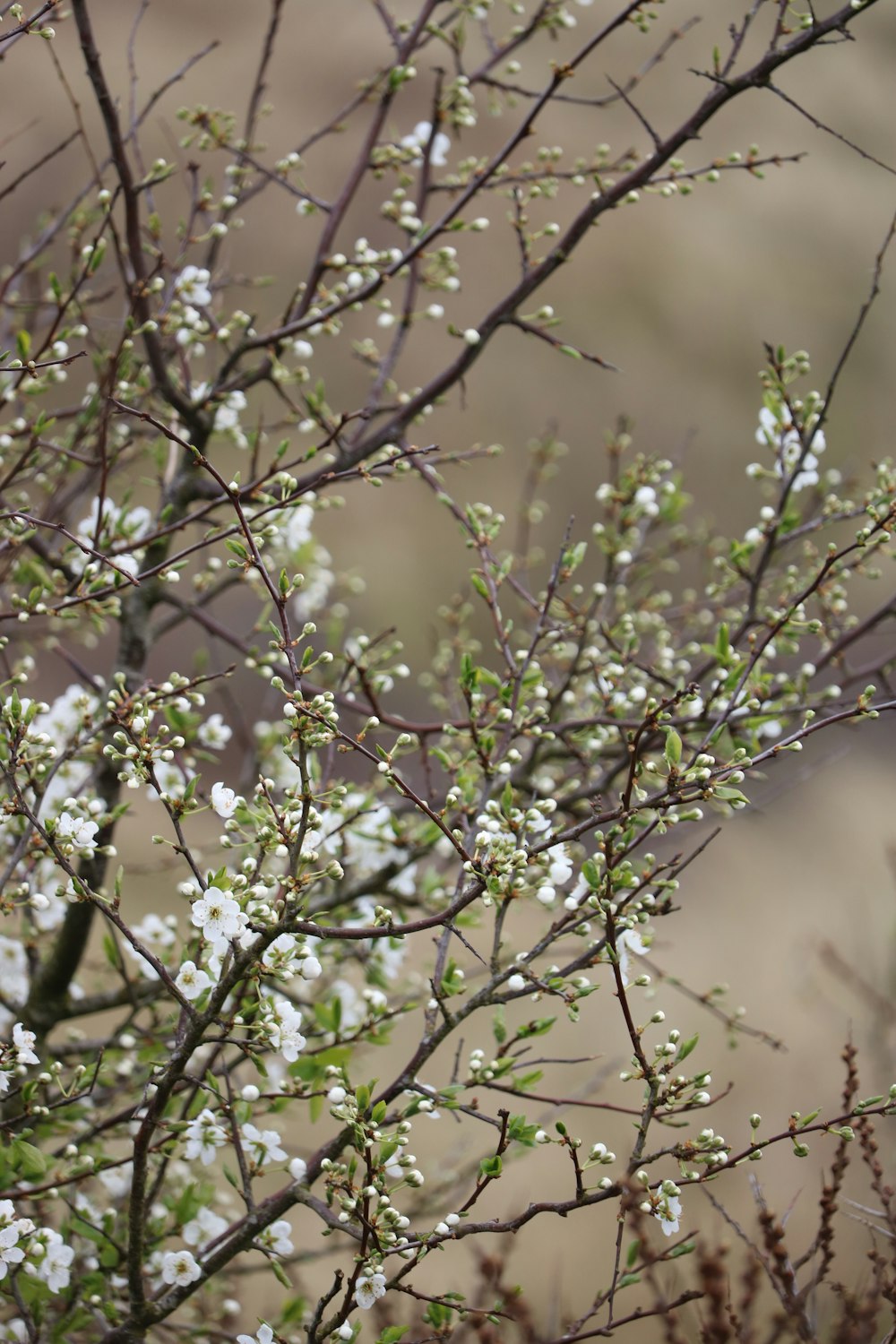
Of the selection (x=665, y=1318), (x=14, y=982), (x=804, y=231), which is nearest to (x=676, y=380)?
(x=804, y=231)

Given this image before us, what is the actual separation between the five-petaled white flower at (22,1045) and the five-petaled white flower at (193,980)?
0.15 m

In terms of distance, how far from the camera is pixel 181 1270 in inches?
47.2

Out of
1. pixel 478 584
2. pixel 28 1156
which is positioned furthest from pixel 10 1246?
pixel 478 584

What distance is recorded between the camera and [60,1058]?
1698mm

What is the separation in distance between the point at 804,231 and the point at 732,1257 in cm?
509

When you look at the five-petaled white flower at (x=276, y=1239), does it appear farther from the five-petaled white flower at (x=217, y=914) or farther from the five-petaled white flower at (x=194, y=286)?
the five-petaled white flower at (x=194, y=286)

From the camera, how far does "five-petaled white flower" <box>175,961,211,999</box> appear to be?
1.11 metres

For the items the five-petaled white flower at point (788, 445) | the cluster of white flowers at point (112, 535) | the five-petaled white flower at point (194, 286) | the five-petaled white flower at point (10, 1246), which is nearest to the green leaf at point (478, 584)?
the cluster of white flowers at point (112, 535)

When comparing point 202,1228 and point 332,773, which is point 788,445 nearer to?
point 332,773

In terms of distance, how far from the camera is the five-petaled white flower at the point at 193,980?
111cm

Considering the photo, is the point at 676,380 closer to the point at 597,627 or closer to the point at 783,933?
the point at 783,933

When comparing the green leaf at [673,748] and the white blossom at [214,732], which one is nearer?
the green leaf at [673,748]

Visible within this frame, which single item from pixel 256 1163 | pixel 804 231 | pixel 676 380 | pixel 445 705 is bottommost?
pixel 256 1163

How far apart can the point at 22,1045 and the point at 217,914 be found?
272 millimetres
